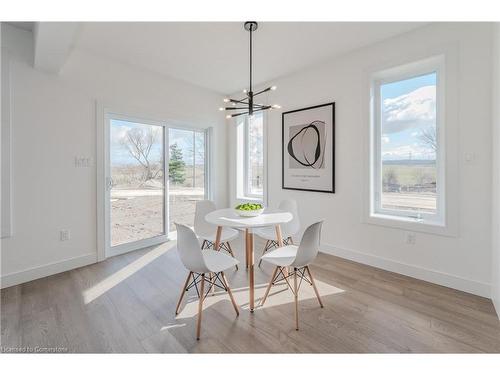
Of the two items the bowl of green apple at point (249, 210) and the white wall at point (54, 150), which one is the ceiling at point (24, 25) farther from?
the bowl of green apple at point (249, 210)

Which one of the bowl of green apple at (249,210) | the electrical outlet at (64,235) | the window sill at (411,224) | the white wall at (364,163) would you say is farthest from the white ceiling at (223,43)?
the electrical outlet at (64,235)

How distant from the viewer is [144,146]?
141 inches

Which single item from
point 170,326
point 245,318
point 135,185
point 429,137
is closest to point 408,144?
point 429,137

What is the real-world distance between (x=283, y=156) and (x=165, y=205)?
205 cm

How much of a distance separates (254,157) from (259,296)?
2.75 m

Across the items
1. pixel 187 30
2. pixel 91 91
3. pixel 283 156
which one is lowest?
pixel 283 156

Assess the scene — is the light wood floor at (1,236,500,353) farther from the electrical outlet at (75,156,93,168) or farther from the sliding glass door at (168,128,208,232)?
the sliding glass door at (168,128,208,232)

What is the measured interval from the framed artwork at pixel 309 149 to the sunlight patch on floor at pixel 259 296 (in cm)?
139

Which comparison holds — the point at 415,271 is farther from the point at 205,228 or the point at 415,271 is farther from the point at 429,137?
the point at 205,228

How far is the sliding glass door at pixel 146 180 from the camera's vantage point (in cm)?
328

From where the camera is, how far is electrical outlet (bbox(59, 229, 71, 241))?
2775 millimetres
